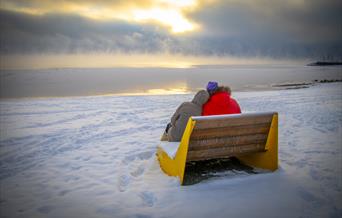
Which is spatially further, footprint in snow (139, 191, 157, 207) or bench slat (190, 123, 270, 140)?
bench slat (190, 123, 270, 140)

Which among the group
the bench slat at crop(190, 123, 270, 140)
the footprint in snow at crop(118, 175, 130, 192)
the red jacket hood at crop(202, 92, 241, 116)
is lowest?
the footprint in snow at crop(118, 175, 130, 192)

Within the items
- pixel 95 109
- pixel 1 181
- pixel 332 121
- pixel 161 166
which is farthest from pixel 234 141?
pixel 95 109

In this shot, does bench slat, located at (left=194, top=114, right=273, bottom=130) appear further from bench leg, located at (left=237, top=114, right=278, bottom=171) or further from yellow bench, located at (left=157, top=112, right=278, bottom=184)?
bench leg, located at (left=237, top=114, right=278, bottom=171)

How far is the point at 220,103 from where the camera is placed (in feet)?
16.7

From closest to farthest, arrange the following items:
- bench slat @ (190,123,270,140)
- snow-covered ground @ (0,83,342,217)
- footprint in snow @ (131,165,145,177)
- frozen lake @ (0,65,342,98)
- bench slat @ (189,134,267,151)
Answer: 1. snow-covered ground @ (0,83,342,217)
2. bench slat @ (190,123,270,140)
3. bench slat @ (189,134,267,151)
4. footprint in snow @ (131,165,145,177)
5. frozen lake @ (0,65,342,98)

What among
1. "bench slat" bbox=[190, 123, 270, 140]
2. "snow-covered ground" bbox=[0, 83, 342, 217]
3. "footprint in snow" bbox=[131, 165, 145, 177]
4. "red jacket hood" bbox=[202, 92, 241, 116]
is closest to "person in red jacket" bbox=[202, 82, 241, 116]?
"red jacket hood" bbox=[202, 92, 241, 116]

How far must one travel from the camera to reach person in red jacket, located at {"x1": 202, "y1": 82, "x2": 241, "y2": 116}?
16.7ft

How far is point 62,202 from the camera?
174 inches

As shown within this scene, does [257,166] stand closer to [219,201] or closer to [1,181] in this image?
[219,201]

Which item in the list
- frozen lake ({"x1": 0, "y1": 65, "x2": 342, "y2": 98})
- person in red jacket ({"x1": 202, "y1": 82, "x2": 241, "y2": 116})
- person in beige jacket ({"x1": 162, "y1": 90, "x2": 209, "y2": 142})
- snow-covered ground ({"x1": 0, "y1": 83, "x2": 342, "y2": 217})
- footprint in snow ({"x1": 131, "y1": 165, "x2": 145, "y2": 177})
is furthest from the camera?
frozen lake ({"x1": 0, "y1": 65, "x2": 342, "y2": 98})

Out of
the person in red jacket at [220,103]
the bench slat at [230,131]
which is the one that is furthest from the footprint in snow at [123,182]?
the person in red jacket at [220,103]

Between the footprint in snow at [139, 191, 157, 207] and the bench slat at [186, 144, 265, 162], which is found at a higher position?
the bench slat at [186, 144, 265, 162]

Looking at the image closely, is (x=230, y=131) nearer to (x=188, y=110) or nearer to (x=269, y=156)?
(x=188, y=110)

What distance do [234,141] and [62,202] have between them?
2943mm
